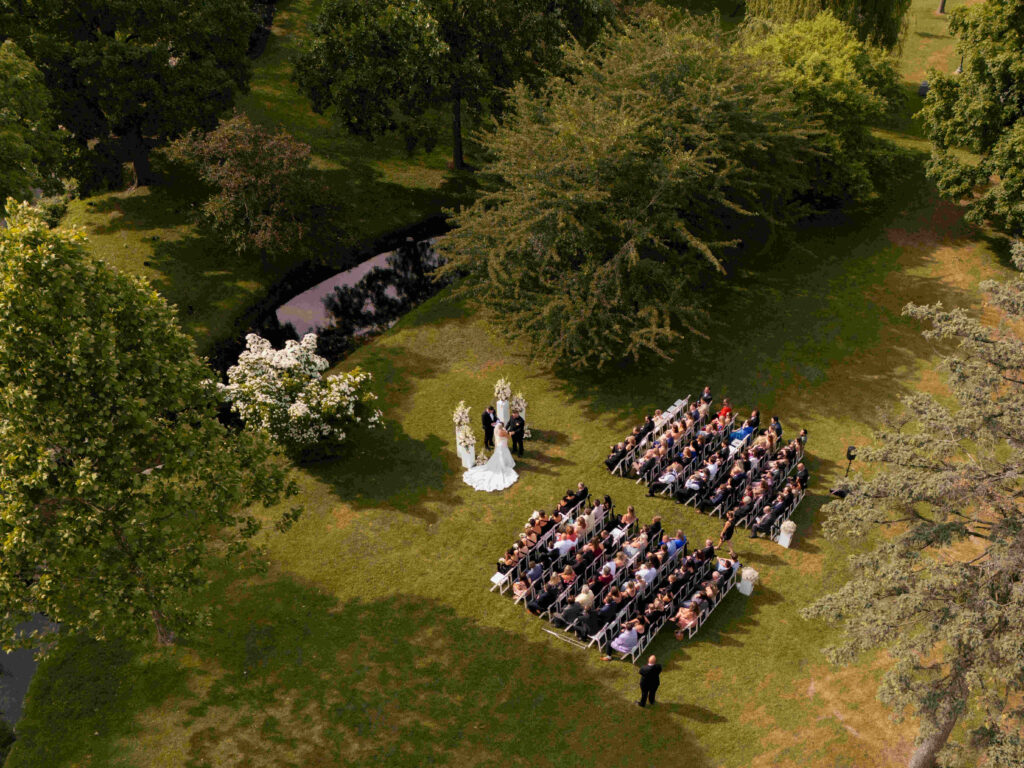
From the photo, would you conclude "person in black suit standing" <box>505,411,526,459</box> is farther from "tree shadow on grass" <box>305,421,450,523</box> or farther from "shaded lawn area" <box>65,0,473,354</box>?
"shaded lawn area" <box>65,0,473,354</box>

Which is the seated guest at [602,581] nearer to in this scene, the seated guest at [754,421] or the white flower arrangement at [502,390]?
the white flower arrangement at [502,390]

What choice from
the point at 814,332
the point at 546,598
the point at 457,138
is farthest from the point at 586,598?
the point at 457,138

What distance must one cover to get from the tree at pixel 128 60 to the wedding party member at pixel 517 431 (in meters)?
22.2

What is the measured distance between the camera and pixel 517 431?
82.2 ft

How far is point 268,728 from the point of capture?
18.0 metres

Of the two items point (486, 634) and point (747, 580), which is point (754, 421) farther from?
point (486, 634)

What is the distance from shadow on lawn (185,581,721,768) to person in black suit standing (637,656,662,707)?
387mm

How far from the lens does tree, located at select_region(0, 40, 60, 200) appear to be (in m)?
27.6

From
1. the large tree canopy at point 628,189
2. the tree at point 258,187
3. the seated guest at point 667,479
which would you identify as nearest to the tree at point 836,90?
the large tree canopy at point 628,189

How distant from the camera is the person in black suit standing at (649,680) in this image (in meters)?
17.2

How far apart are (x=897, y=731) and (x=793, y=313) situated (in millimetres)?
17889

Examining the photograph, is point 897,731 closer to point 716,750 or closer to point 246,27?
point 716,750

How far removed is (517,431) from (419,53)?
69.6ft

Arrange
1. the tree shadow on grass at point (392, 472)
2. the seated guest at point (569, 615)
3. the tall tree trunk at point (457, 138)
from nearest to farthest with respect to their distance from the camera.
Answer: the seated guest at point (569, 615) < the tree shadow on grass at point (392, 472) < the tall tree trunk at point (457, 138)
